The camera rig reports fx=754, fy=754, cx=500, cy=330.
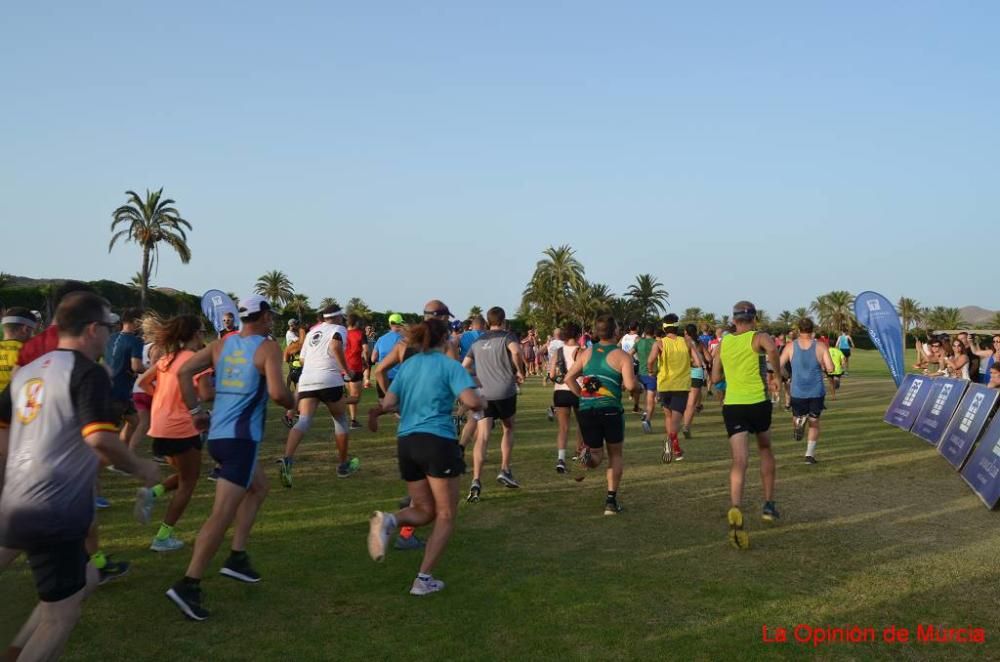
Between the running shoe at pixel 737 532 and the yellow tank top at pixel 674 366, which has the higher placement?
the yellow tank top at pixel 674 366

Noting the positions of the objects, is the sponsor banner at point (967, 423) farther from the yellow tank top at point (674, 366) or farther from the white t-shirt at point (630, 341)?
the white t-shirt at point (630, 341)

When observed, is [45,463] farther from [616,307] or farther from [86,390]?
[616,307]

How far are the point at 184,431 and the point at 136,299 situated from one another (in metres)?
49.1

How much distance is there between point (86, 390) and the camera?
132 inches

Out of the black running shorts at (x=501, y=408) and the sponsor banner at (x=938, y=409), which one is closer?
the black running shorts at (x=501, y=408)

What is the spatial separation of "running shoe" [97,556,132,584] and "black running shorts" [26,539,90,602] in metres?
2.33

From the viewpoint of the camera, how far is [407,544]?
6.50 metres

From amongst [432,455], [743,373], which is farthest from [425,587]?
[743,373]

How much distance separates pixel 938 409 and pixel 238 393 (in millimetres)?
11983

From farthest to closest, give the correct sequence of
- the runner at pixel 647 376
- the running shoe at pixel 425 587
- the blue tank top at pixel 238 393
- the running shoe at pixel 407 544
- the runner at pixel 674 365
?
the runner at pixel 647 376, the runner at pixel 674 365, the running shoe at pixel 407 544, the running shoe at pixel 425 587, the blue tank top at pixel 238 393

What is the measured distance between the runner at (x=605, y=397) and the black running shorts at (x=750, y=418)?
39.8 inches

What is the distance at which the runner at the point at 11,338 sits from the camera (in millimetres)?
6039

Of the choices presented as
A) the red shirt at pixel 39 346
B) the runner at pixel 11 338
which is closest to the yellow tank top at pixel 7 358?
the runner at pixel 11 338

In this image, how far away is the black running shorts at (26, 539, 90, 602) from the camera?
3297 mm
